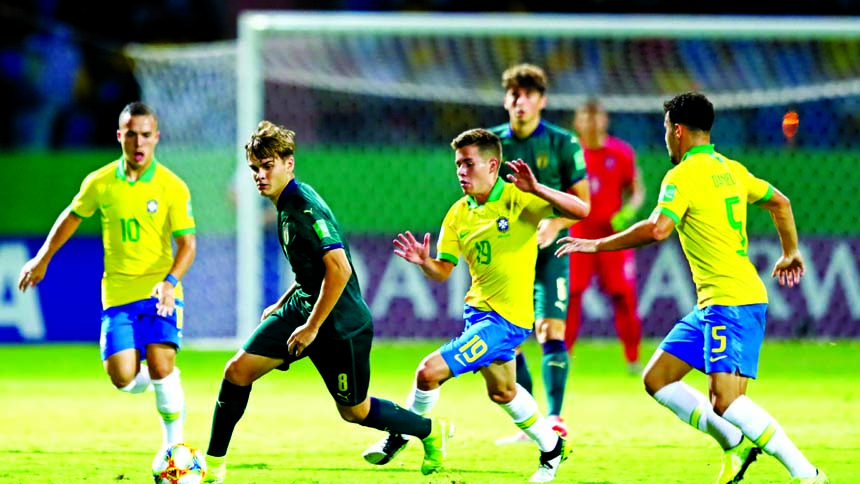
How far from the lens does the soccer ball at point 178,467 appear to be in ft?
18.4

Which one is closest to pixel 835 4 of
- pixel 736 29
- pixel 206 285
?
pixel 736 29

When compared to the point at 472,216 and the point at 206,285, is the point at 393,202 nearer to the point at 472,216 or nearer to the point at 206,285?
the point at 206,285

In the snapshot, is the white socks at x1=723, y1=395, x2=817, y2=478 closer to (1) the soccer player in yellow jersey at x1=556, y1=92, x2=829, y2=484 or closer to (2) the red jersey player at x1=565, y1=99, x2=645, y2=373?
(1) the soccer player in yellow jersey at x1=556, y1=92, x2=829, y2=484

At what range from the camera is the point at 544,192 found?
585cm

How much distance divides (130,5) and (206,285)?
7.29m

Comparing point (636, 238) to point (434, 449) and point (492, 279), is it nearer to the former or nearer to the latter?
point (492, 279)

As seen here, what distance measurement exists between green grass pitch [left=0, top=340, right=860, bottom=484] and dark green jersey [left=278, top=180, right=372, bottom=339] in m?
0.75

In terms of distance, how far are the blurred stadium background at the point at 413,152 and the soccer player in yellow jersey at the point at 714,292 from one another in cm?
714

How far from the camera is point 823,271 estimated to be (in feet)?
43.5

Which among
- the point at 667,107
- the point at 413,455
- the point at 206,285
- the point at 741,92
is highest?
the point at 741,92

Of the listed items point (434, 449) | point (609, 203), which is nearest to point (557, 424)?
point (434, 449)

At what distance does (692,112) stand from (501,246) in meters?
1.07

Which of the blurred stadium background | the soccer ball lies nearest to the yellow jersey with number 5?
the soccer ball

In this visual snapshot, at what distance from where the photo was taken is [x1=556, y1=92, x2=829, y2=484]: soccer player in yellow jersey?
5594mm
